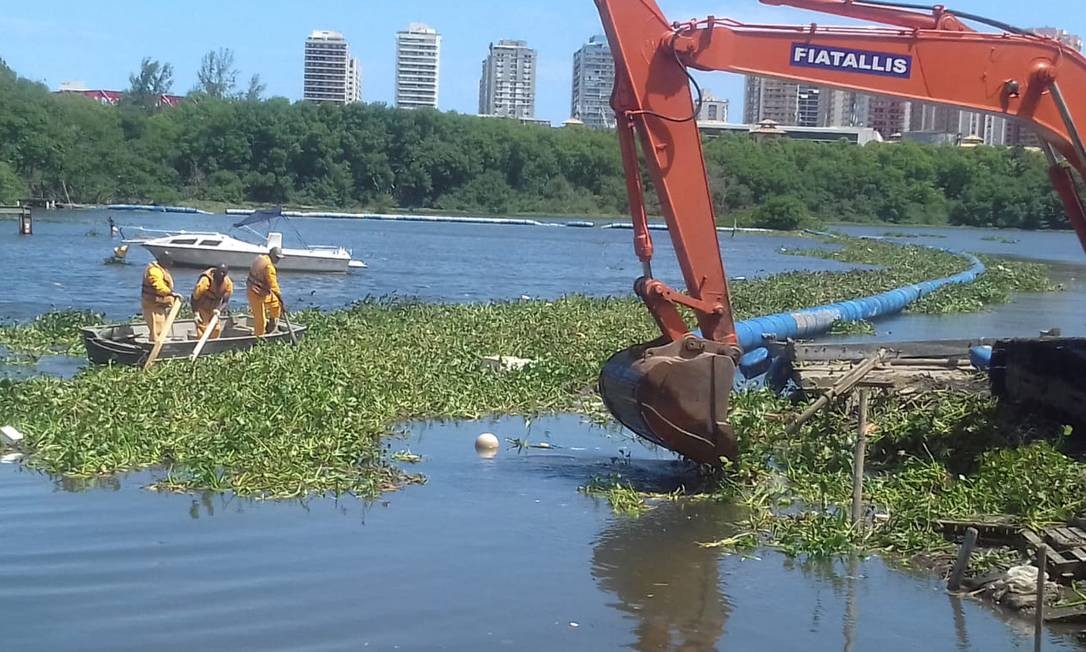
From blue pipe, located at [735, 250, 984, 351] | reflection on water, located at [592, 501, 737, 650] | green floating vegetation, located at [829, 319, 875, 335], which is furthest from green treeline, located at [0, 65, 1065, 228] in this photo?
reflection on water, located at [592, 501, 737, 650]

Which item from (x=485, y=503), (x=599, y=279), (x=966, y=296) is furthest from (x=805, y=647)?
(x=599, y=279)

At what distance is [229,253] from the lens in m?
→ 46.7

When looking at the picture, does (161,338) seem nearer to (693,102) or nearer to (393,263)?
(693,102)

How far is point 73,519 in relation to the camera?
11.0 meters

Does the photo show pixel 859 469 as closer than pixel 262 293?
Yes

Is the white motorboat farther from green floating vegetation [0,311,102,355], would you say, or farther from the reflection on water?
the reflection on water

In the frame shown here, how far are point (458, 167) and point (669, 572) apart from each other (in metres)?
113

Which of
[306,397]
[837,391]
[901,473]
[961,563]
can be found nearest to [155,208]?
[306,397]

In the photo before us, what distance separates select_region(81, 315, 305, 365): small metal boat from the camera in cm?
1833

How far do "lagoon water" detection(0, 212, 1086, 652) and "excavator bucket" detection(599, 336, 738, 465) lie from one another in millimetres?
707

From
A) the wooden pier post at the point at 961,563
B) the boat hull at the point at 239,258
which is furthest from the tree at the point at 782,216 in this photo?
the wooden pier post at the point at 961,563

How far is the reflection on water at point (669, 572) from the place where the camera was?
29.3ft

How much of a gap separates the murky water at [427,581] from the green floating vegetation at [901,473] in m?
0.40

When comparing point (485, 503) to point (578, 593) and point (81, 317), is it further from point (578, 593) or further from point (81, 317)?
Result: point (81, 317)
